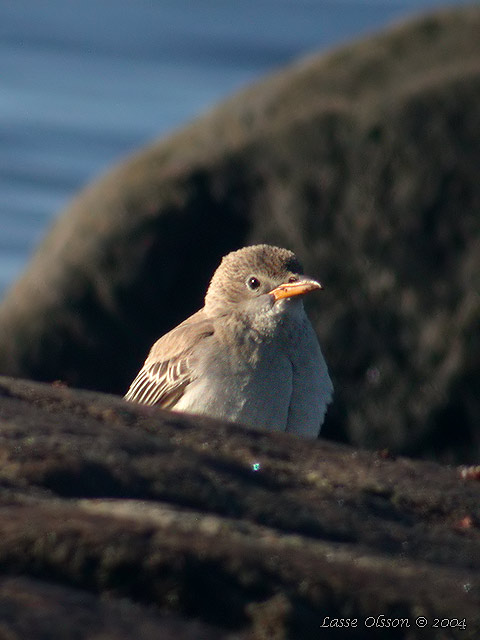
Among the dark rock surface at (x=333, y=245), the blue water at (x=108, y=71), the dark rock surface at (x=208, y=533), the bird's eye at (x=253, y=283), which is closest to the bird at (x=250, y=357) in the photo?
the bird's eye at (x=253, y=283)

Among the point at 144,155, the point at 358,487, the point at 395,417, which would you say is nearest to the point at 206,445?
the point at 358,487

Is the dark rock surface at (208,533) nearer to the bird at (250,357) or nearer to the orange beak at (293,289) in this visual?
the bird at (250,357)

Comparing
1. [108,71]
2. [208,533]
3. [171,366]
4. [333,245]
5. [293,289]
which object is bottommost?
[208,533]

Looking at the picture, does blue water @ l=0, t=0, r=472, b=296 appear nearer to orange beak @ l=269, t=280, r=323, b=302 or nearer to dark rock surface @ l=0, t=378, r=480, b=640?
orange beak @ l=269, t=280, r=323, b=302

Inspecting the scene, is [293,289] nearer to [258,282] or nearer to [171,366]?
[258,282]

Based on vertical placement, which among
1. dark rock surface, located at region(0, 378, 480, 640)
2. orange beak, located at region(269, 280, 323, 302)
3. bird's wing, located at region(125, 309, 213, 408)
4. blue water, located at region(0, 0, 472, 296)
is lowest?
dark rock surface, located at region(0, 378, 480, 640)

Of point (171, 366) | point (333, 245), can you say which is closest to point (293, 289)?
point (171, 366)

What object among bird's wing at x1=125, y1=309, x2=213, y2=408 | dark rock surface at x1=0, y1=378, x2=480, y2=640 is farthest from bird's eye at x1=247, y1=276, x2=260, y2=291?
dark rock surface at x1=0, y1=378, x2=480, y2=640
